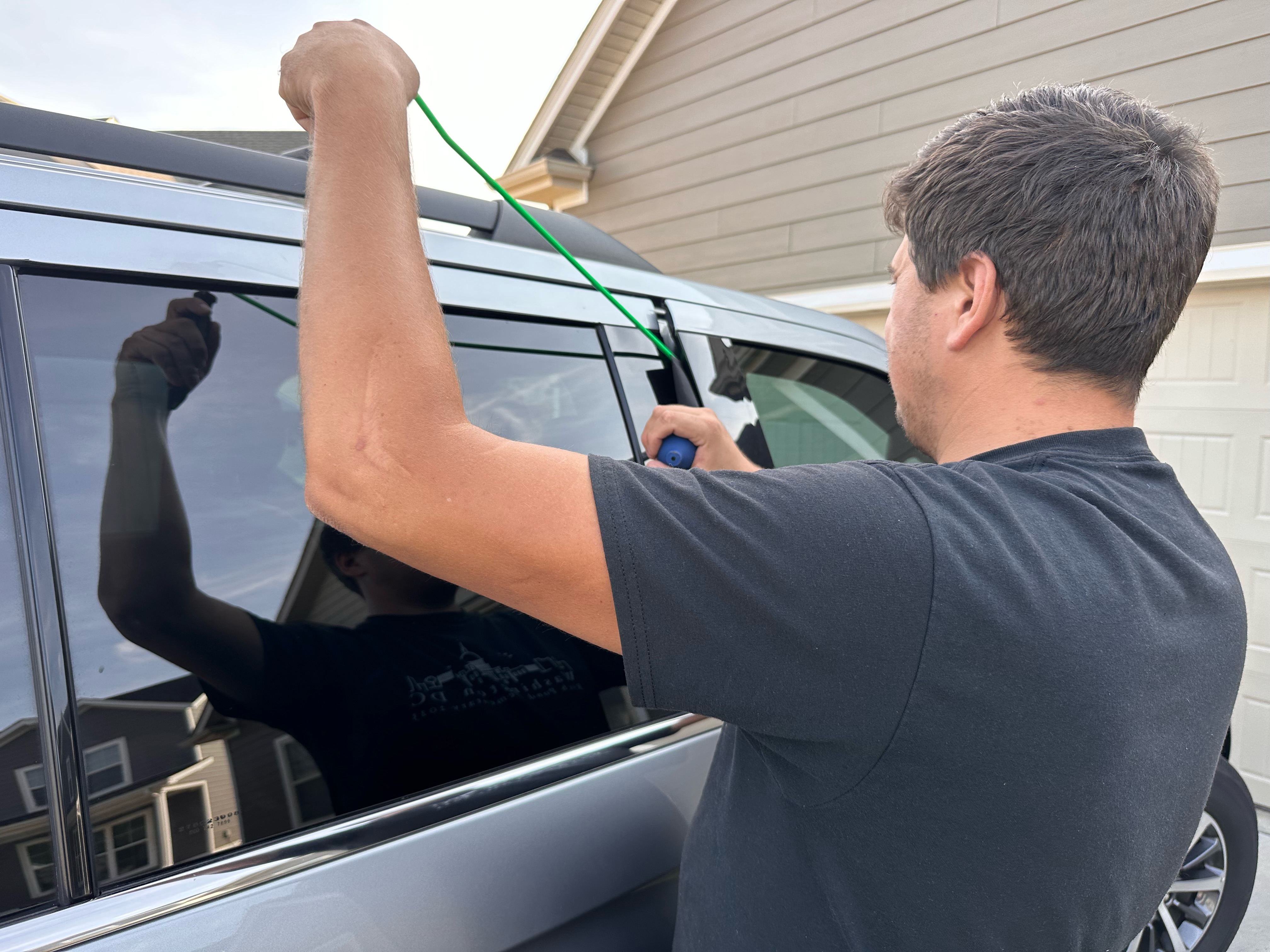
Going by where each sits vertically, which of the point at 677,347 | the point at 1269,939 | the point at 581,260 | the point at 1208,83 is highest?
the point at 1208,83

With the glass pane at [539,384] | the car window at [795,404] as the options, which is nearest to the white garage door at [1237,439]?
the car window at [795,404]

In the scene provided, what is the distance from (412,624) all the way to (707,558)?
0.67 m

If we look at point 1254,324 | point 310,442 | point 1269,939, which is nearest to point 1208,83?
point 1254,324

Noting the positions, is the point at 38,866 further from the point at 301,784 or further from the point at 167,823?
the point at 301,784

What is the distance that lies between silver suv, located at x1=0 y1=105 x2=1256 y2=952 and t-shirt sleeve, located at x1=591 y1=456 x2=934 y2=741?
1.98 ft

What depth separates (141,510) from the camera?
1021mm

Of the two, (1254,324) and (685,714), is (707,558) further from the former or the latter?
(1254,324)

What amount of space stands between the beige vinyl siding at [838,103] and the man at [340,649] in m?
3.73

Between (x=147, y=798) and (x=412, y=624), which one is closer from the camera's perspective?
(x=147, y=798)

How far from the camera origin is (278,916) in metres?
1.01

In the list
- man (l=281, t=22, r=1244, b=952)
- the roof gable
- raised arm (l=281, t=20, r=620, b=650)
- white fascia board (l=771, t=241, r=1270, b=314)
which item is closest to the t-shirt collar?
man (l=281, t=22, r=1244, b=952)

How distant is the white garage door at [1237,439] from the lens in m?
3.53

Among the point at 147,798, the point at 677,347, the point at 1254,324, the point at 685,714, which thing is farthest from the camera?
the point at 1254,324

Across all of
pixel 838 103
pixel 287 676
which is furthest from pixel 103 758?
pixel 838 103
